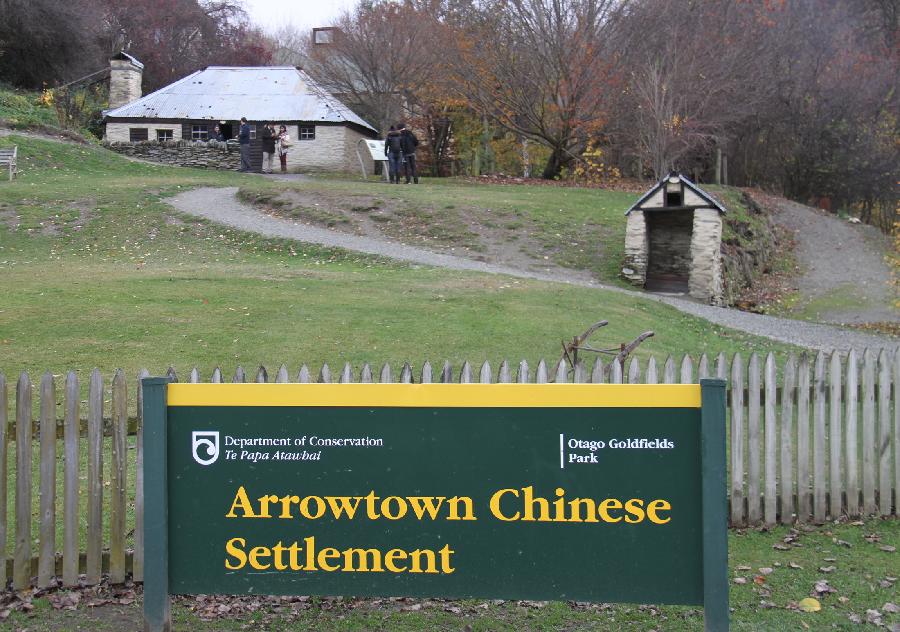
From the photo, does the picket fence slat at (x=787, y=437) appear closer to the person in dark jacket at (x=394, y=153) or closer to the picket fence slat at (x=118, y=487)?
the picket fence slat at (x=118, y=487)

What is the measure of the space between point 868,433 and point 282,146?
121ft

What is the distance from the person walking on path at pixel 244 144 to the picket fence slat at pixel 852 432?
3443 cm

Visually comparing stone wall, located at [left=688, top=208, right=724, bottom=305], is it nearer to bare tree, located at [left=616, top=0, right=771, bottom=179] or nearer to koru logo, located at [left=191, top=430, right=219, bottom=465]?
bare tree, located at [left=616, top=0, right=771, bottom=179]

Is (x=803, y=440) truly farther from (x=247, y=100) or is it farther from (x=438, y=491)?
(x=247, y=100)

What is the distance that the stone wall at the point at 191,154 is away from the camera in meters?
41.7

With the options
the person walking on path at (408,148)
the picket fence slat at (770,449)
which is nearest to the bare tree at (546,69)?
the person walking on path at (408,148)

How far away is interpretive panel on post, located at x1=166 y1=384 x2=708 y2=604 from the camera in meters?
4.86

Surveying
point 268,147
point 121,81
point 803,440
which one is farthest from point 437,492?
point 121,81

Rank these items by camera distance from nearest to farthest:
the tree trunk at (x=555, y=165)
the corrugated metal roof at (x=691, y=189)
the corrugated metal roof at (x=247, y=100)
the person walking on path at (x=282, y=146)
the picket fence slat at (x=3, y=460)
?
the picket fence slat at (x=3, y=460) → the corrugated metal roof at (x=691, y=189) → the tree trunk at (x=555, y=165) → the person walking on path at (x=282, y=146) → the corrugated metal roof at (x=247, y=100)

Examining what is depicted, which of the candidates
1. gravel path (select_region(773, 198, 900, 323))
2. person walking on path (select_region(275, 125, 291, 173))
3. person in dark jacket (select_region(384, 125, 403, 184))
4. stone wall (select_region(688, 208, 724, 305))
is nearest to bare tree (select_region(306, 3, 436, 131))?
person walking on path (select_region(275, 125, 291, 173))

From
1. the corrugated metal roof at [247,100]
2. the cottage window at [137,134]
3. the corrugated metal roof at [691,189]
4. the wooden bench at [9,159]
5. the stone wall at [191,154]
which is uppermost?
the corrugated metal roof at [247,100]

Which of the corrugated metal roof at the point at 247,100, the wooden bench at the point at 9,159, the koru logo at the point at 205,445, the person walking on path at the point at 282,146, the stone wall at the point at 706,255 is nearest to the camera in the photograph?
the koru logo at the point at 205,445

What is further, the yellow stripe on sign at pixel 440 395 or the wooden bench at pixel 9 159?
the wooden bench at pixel 9 159

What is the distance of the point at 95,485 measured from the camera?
5.99 m
